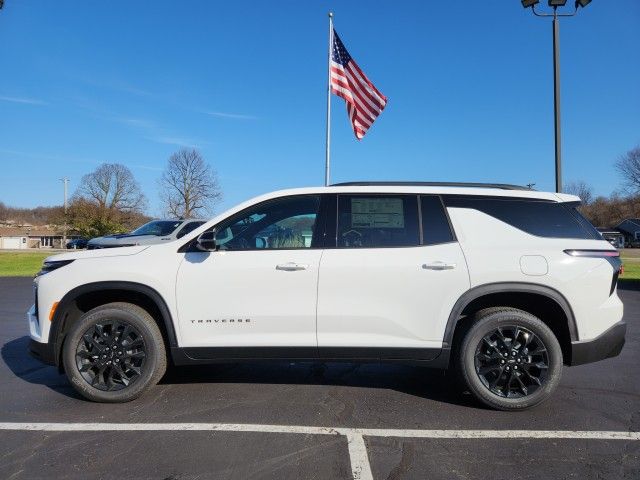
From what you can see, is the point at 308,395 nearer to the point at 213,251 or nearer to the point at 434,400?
the point at 434,400

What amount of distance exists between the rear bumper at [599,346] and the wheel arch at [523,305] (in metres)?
0.07

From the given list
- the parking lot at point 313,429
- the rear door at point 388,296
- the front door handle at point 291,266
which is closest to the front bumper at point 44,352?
the parking lot at point 313,429

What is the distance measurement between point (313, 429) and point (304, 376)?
4.47ft

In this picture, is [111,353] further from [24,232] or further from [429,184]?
[24,232]

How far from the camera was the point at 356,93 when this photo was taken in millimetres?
12734

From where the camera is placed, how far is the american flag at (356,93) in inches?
493

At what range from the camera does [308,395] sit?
443 cm

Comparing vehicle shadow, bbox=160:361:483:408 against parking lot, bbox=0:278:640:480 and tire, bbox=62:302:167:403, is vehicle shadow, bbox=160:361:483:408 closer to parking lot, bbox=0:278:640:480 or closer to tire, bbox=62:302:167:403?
parking lot, bbox=0:278:640:480

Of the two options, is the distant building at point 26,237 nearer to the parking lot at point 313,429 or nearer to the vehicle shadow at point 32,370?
the vehicle shadow at point 32,370

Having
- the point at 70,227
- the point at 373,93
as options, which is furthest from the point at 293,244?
the point at 70,227

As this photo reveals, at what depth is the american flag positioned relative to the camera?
1253cm

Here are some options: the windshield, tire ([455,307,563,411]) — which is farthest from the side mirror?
the windshield

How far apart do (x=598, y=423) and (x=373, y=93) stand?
33.5 feet

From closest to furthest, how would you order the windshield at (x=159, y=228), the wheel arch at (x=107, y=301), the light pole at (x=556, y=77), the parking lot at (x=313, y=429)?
1. the parking lot at (x=313, y=429)
2. the wheel arch at (x=107, y=301)
3. the light pole at (x=556, y=77)
4. the windshield at (x=159, y=228)
